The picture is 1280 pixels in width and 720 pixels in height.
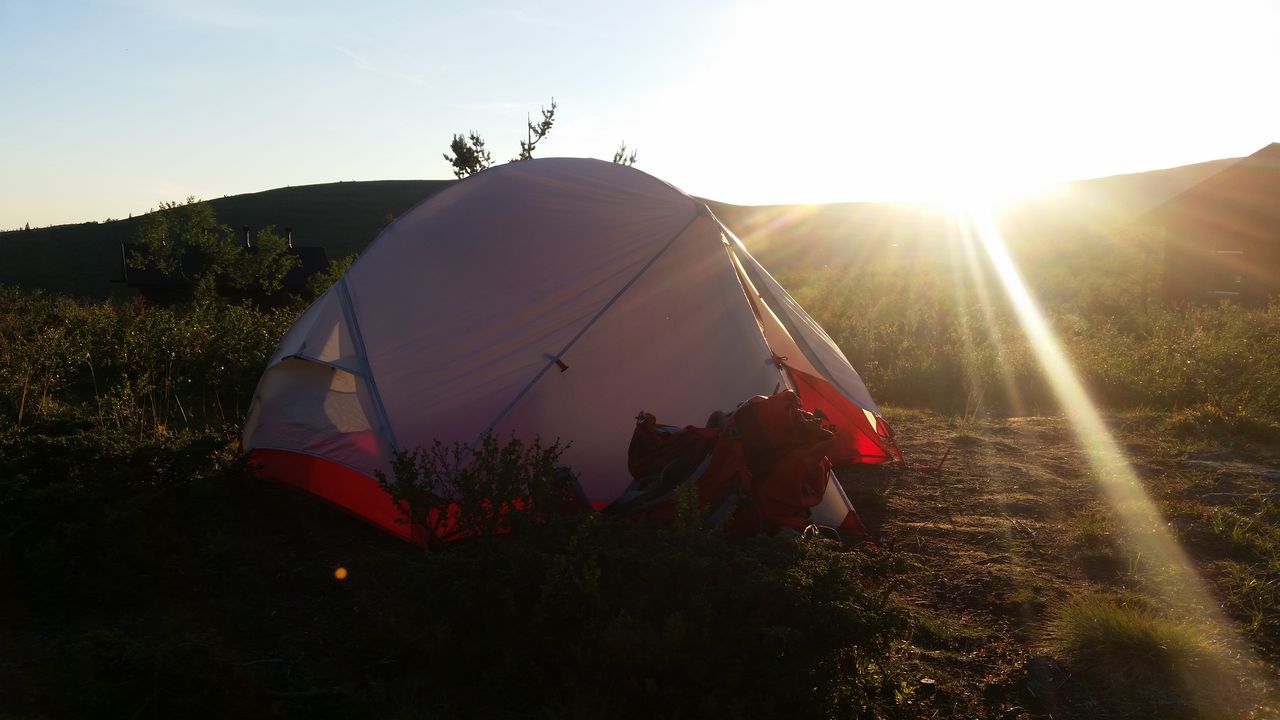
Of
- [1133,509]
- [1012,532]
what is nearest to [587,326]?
[1012,532]

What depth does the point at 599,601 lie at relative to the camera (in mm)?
3359

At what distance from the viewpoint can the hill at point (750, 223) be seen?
43.9 m

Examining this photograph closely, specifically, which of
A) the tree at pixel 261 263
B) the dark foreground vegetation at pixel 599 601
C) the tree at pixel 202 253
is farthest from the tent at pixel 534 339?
the tree at pixel 261 263

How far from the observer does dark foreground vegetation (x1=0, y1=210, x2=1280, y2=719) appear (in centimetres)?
315

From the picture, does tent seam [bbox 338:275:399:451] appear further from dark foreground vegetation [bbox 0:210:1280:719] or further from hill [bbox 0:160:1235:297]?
hill [bbox 0:160:1235:297]

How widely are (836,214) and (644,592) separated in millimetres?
66811

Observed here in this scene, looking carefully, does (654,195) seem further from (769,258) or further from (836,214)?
(836,214)

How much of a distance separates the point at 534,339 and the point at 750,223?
5965 centimetres

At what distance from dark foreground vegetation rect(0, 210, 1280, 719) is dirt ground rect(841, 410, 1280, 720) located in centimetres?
2

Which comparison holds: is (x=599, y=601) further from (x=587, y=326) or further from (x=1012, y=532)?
(x=1012, y=532)

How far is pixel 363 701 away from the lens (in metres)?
3.20

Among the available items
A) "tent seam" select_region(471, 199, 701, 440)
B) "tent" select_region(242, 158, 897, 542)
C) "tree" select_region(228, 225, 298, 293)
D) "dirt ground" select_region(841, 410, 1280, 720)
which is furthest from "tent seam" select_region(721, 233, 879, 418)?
"tree" select_region(228, 225, 298, 293)

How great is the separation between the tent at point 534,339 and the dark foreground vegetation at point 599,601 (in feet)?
1.63

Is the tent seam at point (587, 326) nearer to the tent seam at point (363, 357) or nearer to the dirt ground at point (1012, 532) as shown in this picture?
the tent seam at point (363, 357)
